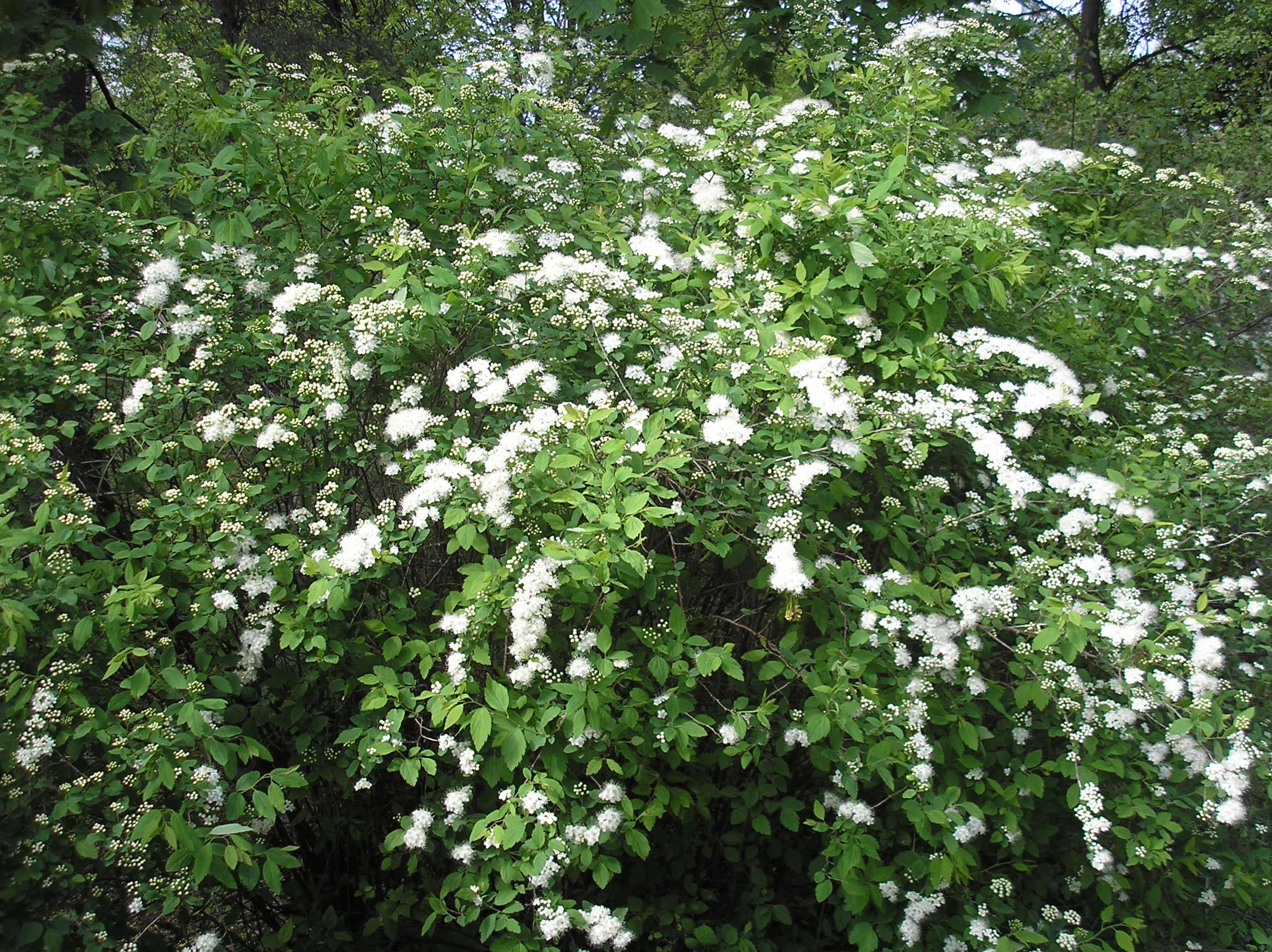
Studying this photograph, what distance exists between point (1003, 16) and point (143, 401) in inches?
217

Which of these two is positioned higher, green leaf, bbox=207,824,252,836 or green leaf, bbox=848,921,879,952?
green leaf, bbox=207,824,252,836

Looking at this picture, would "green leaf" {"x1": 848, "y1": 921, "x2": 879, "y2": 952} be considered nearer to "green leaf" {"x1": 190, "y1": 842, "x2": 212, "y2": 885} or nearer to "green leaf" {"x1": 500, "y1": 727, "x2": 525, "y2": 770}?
"green leaf" {"x1": 500, "y1": 727, "x2": 525, "y2": 770}

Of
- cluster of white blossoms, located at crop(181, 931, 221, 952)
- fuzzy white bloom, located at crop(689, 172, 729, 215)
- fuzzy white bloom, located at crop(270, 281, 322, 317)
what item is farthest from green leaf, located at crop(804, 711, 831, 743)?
fuzzy white bloom, located at crop(270, 281, 322, 317)

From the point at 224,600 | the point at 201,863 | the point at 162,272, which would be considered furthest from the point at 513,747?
the point at 162,272

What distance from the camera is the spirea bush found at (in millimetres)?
2316

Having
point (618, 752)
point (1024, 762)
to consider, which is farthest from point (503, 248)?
point (1024, 762)

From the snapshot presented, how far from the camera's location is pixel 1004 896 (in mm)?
2877

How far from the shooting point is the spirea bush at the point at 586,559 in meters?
2.32

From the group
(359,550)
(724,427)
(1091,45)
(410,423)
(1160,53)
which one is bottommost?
(359,550)

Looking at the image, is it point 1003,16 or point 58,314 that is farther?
point 1003,16

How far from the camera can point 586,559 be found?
2135 millimetres

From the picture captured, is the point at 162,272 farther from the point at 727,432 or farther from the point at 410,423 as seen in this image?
the point at 727,432

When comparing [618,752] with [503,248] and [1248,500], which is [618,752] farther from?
[1248,500]

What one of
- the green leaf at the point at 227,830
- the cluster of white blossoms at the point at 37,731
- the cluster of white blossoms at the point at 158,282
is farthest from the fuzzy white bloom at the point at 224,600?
the cluster of white blossoms at the point at 158,282
